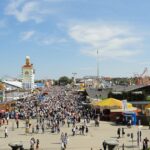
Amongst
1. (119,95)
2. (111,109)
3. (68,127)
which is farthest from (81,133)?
(119,95)

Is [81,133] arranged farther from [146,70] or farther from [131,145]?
[146,70]

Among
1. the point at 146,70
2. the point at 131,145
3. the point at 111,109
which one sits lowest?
the point at 131,145

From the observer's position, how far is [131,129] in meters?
40.2

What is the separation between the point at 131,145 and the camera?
102 ft

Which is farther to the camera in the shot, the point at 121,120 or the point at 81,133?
the point at 121,120

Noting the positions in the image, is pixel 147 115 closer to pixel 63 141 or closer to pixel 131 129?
pixel 131 129

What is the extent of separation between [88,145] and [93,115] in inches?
864

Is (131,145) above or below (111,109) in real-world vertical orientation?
below

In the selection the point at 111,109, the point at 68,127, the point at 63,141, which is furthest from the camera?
the point at 111,109

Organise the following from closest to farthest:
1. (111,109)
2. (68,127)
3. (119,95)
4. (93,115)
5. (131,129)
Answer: (131,129) < (68,127) < (111,109) < (93,115) < (119,95)

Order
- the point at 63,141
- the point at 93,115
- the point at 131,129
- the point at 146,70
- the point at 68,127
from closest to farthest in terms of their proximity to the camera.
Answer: the point at 63,141, the point at 131,129, the point at 68,127, the point at 93,115, the point at 146,70

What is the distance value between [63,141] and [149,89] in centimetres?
4030

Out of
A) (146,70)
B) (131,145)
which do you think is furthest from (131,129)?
(146,70)

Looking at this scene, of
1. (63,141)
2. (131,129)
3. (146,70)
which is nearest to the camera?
(63,141)
